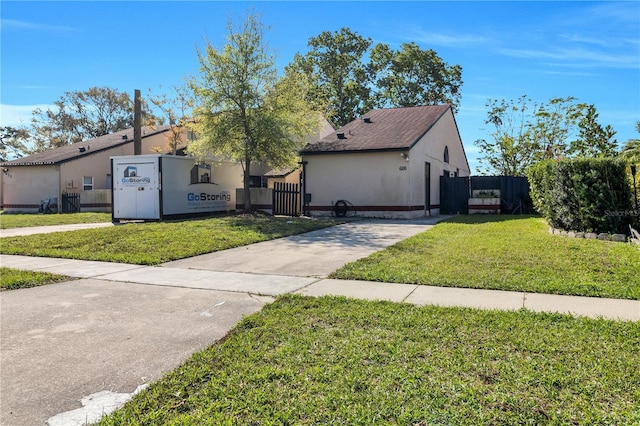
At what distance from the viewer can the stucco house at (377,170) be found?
60.5ft

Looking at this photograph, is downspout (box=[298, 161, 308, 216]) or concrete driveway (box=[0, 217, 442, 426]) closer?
concrete driveway (box=[0, 217, 442, 426])

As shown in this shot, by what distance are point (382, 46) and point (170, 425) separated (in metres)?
42.4

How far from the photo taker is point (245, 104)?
1806cm

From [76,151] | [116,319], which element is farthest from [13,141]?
[116,319]

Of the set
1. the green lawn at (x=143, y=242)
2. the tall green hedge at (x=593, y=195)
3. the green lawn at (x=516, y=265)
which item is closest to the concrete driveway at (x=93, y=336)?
the green lawn at (x=516, y=265)

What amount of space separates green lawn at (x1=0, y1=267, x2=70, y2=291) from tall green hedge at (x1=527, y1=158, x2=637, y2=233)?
10315 mm

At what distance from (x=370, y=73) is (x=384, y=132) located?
23.2 meters

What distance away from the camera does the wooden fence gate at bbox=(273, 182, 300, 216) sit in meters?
20.2

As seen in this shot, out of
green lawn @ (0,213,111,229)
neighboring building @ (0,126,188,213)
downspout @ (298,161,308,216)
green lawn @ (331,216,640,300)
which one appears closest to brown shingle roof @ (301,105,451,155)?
downspout @ (298,161,308,216)

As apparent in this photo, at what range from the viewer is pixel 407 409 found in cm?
259

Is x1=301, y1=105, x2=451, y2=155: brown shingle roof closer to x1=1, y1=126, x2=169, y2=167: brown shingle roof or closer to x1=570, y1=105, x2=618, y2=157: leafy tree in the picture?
x1=570, y1=105, x2=618, y2=157: leafy tree

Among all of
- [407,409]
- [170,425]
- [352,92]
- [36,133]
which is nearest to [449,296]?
[407,409]

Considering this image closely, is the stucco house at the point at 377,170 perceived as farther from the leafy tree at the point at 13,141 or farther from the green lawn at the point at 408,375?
the leafy tree at the point at 13,141

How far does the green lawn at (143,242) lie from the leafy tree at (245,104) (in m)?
5.27
